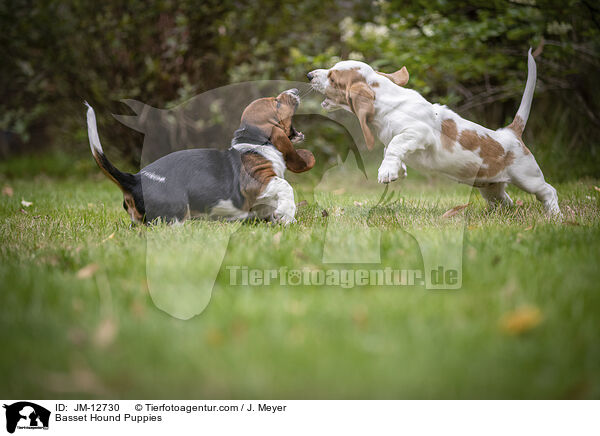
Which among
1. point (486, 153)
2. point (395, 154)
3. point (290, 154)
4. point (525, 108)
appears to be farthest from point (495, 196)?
point (290, 154)

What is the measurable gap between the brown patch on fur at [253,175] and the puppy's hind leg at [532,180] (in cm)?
160

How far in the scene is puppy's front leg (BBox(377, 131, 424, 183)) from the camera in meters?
2.92

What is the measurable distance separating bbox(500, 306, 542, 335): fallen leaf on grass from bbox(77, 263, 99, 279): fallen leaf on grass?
158cm

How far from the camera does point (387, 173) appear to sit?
291cm

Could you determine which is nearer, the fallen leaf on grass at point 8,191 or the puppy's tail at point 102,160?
the puppy's tail at point 102,160

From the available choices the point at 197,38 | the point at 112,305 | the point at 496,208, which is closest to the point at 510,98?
the point at 496,208

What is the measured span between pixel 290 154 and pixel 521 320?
2076 mm

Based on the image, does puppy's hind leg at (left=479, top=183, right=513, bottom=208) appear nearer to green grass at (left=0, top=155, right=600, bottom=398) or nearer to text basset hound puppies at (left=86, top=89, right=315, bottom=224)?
green grass at (left=0, top=155, right=600, bottom=398)

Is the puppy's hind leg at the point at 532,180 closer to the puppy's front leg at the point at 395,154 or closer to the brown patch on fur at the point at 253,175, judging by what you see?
the puppy's front leg at the point at 395,154

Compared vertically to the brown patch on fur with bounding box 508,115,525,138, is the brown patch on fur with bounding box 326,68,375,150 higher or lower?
higher

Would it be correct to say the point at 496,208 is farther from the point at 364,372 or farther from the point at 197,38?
the point at 197,38

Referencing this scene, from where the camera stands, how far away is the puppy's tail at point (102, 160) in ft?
8.66
